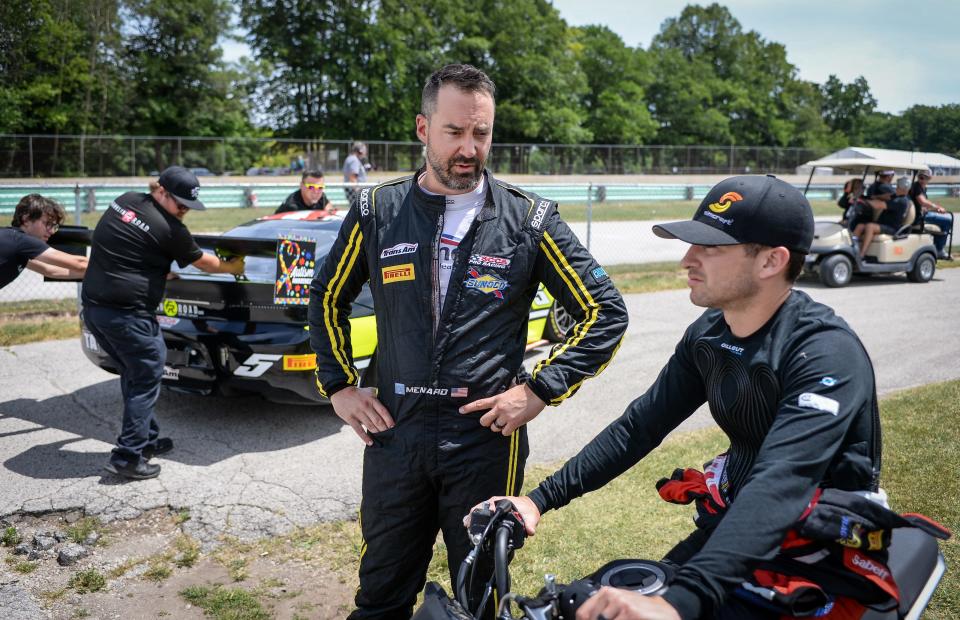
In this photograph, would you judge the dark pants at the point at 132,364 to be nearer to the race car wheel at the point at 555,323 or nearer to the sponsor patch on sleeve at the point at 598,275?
the sponsor patch on sleeve at the point at 598,275

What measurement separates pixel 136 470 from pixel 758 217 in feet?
14.0

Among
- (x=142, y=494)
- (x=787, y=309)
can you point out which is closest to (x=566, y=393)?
(x=787, y=309)

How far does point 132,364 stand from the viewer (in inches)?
199

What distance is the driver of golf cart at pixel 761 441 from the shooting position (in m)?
1.70

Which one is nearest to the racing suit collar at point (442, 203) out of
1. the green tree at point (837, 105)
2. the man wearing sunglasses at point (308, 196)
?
the man wearing sunglasses at point (308, 196)

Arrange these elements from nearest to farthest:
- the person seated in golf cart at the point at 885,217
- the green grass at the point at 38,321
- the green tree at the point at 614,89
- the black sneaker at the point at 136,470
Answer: the black sneaker at the point at 136,470, the green grass at the point at 38,321, the person seated in golf cart at the point at 885,217, the green tree at the point at 614,89

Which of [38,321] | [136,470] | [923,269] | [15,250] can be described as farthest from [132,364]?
[923,269]

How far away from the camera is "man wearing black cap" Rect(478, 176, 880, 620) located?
1.69 m

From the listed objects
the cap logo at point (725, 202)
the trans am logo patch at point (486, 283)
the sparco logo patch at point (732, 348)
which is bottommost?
the sparco logo patch at point (732, 348)

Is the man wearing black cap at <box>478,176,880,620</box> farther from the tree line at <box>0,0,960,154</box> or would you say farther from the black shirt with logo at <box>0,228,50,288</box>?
the tree line at <box>0,0,960,154</box>

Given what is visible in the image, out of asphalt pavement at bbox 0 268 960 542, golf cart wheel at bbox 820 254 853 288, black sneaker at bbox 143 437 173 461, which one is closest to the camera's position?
asphalt pavement at bbox 0 268 960 542

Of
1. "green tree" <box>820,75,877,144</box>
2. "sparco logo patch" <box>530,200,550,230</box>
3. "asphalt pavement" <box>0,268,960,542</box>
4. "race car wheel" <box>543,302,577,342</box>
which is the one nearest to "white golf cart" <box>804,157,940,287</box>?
"asphalt pavement" <box>0,268,960,542</box>

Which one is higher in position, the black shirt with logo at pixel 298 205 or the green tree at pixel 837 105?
the green tree at pixel 837 105

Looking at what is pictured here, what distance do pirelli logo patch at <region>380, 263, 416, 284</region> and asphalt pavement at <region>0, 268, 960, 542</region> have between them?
7.43 ft
